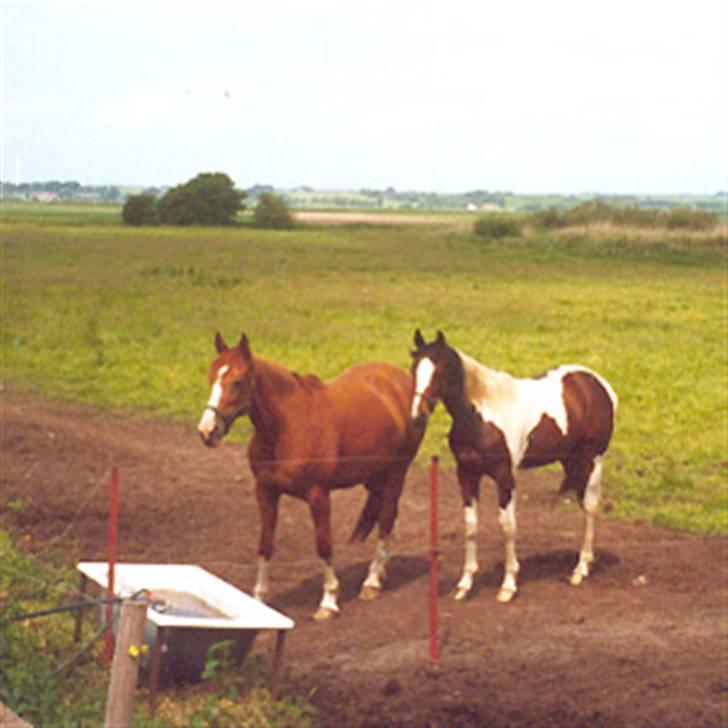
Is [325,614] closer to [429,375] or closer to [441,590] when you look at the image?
[441,590]

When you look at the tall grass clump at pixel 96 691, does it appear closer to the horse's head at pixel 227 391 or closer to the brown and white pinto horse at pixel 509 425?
the horse's head at pixel 227 391

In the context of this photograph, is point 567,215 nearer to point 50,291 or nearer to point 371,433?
point 50,291

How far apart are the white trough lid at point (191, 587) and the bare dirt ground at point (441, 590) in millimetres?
502

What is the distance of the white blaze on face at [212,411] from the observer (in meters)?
8.90

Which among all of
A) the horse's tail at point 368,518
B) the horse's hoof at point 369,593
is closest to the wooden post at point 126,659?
the horse's hoof at point 369,593

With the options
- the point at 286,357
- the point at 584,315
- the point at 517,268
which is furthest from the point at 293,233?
the point at 286,357

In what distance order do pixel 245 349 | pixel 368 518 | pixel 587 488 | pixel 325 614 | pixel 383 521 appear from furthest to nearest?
pixel 587 488 → pixel 368 518 → pixel 383 521 → pixel 325 614 → pixel 245 349

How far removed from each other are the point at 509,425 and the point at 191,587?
252cm

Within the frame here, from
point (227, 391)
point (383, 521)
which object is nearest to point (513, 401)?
point (383, 521)

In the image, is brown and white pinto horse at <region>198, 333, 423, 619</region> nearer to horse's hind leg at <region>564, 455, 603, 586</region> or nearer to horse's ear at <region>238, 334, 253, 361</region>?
horse's ear at <region>238, 334, 253, 361</region>

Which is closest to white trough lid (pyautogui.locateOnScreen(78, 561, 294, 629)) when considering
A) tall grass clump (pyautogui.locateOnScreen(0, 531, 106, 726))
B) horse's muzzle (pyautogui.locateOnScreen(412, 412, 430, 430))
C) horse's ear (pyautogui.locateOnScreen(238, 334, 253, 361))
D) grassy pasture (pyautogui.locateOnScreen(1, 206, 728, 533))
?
tall grass clump (pyautogui.locateOnScreen(0, 531, 106, 726))

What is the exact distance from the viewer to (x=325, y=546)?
9.39 meters

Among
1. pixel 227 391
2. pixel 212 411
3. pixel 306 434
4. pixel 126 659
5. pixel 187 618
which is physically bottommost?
pixel 187 618

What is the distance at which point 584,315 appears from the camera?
28.1 metres
